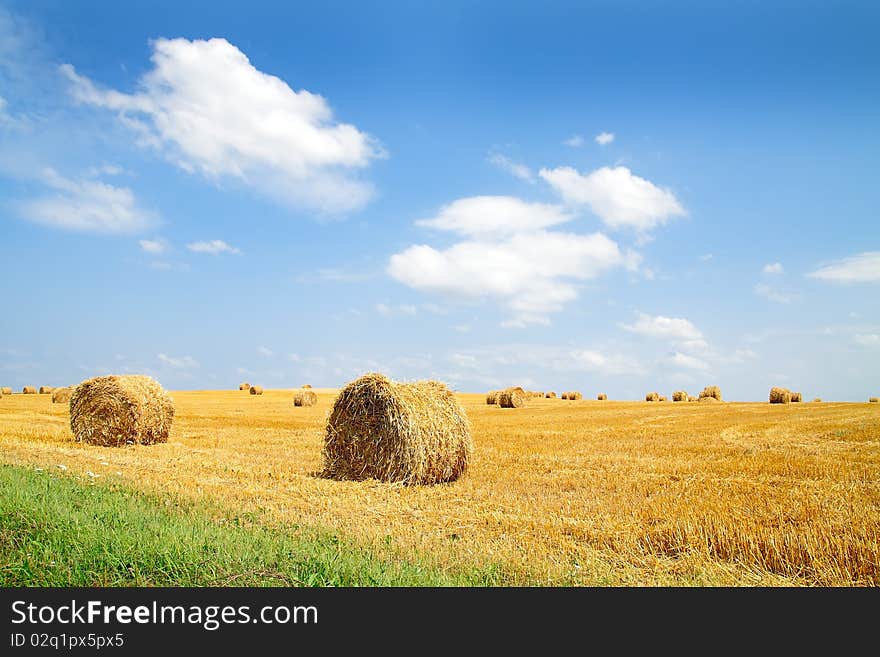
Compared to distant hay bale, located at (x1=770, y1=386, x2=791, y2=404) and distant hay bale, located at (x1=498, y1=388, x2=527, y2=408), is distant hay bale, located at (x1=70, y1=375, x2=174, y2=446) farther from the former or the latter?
distant hay bale, located at (x1=770, y1=386, x2=791, y2=404)

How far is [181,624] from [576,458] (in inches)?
408

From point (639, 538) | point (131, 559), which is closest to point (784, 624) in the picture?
point (639, 538)

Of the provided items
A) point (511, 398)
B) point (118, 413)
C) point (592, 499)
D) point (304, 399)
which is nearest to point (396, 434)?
point (592, 499)

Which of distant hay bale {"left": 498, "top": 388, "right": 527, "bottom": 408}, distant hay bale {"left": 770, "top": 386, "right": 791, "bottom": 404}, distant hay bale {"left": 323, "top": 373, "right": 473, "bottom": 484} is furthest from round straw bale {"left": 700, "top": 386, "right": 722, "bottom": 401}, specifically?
distant hay bale {"left": 323, "top": 373, "right": 473, "bottom": 484}

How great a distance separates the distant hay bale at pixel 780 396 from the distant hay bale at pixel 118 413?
1378 inches

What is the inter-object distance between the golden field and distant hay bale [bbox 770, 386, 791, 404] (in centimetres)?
2258

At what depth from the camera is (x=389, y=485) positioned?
1080 centimetres

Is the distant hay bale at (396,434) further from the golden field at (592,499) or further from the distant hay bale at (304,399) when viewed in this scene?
the distant hay bale at (304,399)

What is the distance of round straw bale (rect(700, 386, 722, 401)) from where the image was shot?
43344mm

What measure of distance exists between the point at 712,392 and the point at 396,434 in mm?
37463

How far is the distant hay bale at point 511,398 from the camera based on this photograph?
38625 millimetres

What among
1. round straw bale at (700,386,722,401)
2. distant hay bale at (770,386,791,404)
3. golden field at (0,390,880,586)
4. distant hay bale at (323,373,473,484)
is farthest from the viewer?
round straw bale at (700,386,722,401)

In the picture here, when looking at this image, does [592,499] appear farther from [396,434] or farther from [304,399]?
[304,399]

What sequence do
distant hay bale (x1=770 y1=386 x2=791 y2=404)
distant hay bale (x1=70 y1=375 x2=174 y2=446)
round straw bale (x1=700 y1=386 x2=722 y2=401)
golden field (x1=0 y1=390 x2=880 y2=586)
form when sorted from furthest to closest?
round straw bale (x1=700 y1=386 x2=722 y2=401), distant hay bale (x1=770 y1=386 x2=791 y2=404), distant hay bale (x1=70 y1=375 x2=174 y2=446), golden field (x1=0 y1=390 x2=880 y2=586)
